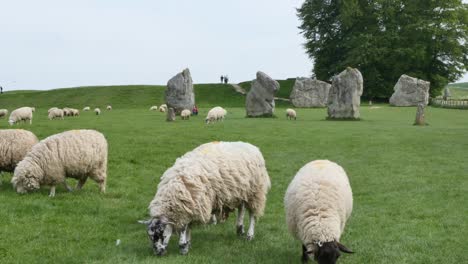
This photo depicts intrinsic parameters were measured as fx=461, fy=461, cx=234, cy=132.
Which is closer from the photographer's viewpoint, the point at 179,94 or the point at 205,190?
the point at 205,190

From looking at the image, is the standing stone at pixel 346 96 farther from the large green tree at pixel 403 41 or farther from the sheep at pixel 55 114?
the large green tree at pixel 403 41

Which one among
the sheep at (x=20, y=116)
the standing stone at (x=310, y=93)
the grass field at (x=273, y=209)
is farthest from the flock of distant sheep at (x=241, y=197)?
the standing stone at (x=310, y=93)

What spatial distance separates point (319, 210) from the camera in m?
6.74

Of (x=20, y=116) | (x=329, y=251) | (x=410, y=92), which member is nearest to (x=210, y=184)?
(x=329, y=251)

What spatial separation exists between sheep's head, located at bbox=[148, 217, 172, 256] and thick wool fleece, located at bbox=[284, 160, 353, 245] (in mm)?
1939

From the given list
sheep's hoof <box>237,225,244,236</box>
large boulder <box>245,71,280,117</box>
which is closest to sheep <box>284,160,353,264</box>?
sheep's hoof <box>237,225,244,236</box>

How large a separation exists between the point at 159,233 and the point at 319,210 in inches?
97.8

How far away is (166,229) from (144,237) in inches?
52.4

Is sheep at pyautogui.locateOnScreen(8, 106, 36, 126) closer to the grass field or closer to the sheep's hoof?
the grass field

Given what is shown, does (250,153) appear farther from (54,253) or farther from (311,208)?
(54,253)

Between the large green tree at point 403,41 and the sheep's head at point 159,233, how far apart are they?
53394 millimetres

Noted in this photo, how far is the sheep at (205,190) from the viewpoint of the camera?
7.23 metres

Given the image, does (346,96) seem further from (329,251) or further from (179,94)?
(329,251)

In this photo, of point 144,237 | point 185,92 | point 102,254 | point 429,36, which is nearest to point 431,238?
point 144,237
